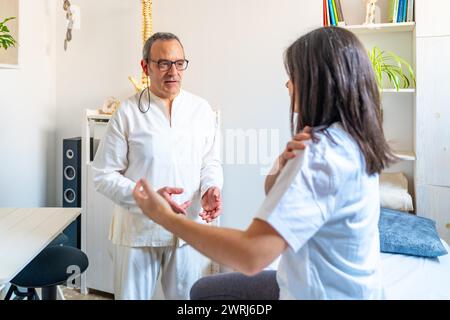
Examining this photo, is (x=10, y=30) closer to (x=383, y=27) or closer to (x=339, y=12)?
(x=339, y=12)

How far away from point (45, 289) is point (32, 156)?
4.02ft

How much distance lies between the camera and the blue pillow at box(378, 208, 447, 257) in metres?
1.65

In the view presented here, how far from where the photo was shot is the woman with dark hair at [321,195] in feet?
2.22

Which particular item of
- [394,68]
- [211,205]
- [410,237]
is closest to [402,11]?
[394,68]

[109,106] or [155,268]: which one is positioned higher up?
[109,106]

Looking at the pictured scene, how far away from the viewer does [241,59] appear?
7.61ft

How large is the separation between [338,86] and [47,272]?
3.93 ft

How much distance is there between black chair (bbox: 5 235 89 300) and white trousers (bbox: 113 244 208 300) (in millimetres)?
335

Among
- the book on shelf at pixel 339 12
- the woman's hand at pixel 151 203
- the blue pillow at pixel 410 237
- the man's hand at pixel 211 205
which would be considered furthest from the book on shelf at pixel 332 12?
the woman's hand at pixel 151 203

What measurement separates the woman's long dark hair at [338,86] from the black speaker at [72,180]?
5.96 feet

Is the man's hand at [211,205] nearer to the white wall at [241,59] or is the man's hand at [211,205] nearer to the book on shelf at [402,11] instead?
the white wall at [241,59]

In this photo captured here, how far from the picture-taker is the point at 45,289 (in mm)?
1435

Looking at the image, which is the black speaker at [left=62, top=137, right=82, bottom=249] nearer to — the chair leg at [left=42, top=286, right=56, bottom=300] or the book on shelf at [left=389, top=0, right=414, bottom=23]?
the chair leg at [left=42, top=286, right=56, bottom=300]
